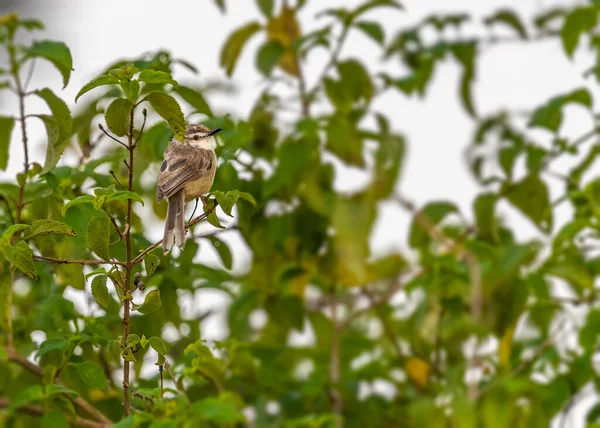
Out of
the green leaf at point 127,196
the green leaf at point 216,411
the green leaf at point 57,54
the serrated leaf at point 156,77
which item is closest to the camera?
the green leaf at point 127,196

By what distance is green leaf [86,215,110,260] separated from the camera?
1.85 meters

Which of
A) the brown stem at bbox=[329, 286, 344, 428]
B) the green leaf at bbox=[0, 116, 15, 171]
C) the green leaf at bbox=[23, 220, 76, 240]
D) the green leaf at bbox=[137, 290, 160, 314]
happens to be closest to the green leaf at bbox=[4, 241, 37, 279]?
the green leaf at bbox=[23, 220, 76, 240]

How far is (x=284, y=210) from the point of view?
3.66 meters

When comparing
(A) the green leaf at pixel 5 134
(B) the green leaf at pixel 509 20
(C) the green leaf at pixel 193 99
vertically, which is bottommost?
(C) the green leaf at pixel 193 99

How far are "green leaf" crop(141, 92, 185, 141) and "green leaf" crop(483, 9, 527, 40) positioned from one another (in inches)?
125

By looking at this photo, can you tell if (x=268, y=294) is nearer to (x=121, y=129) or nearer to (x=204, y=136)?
(x=204, y=136)

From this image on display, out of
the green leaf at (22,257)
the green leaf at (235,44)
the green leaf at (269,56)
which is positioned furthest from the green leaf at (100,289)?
the green leaf at (269,56)

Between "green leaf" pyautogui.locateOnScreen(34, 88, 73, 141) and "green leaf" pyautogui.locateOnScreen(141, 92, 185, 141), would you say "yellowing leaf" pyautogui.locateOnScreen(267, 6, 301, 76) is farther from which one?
"green leaf" pyautogui.locateOnScreen(141, 92, 185, 141)

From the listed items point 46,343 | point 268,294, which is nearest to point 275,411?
point 268,294

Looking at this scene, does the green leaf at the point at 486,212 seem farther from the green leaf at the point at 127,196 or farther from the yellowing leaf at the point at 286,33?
the green leaf at the point at 127,196

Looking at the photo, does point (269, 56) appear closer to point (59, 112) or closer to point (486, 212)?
point (486, 212)

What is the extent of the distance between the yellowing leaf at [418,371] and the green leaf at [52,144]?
86.9 inches

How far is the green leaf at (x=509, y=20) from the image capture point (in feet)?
15.1

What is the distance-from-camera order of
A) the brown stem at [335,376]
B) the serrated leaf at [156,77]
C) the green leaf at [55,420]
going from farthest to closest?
the brown stem at [335,376], the green leaf at [55,420], the serrated leaf at [156,77]
